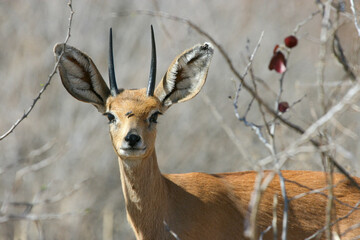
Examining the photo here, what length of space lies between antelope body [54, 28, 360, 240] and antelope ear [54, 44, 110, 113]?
10mm

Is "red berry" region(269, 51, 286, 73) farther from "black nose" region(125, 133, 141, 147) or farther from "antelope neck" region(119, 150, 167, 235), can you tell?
"antelope neck" region(119, 150, 167, 235)

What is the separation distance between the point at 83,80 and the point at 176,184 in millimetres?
1459

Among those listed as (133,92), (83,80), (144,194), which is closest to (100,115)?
(83,80)

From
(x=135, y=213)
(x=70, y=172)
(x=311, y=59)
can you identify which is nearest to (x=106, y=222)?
(x=70, y=172)

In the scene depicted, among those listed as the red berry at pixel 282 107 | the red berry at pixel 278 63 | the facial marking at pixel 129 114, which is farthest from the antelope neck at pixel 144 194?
the red berry at pixel 278 63

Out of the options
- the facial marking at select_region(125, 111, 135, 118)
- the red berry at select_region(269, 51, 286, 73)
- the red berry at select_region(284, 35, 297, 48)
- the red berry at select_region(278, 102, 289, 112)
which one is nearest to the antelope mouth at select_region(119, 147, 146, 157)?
the facial marking at select_region(125, 111, 135, 118)

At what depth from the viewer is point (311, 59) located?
14.5 metres

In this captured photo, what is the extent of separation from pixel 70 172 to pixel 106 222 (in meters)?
1.39

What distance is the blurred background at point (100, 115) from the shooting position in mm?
10688

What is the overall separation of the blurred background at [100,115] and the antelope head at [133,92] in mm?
3387

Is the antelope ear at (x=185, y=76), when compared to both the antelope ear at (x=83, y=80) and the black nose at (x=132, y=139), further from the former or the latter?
the black nose at (x=132, y=139)

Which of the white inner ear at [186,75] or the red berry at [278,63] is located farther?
the white inner ear at [186,75]

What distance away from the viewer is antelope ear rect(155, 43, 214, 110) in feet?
21.5

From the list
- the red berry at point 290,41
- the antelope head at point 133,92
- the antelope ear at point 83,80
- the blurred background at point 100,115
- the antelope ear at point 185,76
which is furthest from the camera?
the blurred background at point 100,115
